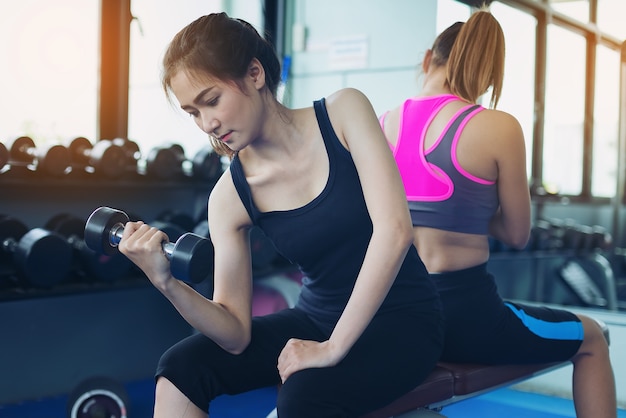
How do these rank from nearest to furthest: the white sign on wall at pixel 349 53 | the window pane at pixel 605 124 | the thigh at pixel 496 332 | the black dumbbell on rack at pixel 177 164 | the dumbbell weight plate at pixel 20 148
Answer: the thigh at pixel 496 332
the dumbbell weight plate at pixel 20 148
the black dumbbell on rack at pixel 177 164
the window pane at pixel 605 124
the white sign on wall at pixel 349 53

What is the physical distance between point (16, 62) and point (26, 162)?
423 millimetres

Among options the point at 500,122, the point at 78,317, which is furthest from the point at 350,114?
the point at 78,317

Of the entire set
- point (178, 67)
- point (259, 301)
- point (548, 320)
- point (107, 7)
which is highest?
point (107, 7)

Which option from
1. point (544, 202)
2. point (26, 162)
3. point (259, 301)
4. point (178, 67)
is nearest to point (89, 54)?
point (26, 162)

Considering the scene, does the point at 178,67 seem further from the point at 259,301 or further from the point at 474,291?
the point at 259,301

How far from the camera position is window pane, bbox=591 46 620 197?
3646 millimetres

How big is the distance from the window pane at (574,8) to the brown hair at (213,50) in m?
3.44

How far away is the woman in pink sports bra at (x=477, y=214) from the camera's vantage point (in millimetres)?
1406

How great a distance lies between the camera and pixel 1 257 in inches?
93.8

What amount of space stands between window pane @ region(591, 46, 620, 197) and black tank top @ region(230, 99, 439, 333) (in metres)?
2.47

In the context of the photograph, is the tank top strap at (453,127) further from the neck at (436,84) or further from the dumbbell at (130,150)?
the dumbbell at (130,150)

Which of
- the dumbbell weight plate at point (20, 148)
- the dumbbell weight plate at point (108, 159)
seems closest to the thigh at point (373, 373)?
the dumbbell weight plate at point (108, 159)

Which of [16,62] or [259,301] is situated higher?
[16,62]

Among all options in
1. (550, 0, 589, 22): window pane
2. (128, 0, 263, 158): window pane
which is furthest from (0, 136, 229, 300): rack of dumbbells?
(550, 0, 589, 22): window pane
